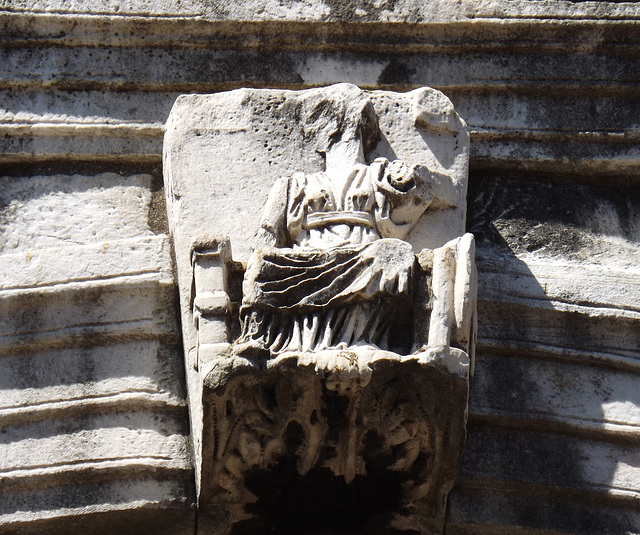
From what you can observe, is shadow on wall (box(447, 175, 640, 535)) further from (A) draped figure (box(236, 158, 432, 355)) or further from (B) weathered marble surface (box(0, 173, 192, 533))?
(B) weathered marble surface (box(0, 173, 192, 533))

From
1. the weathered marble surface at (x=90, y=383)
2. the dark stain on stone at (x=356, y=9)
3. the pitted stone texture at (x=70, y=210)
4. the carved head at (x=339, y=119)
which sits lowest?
the weathered marble surface at (x=90, y=383)

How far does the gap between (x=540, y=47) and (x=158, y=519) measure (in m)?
2.50

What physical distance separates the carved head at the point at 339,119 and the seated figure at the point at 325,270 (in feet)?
0.96

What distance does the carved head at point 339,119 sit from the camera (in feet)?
16.9

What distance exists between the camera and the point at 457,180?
5219 mm

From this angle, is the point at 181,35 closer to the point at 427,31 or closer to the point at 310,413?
the point at 427,31

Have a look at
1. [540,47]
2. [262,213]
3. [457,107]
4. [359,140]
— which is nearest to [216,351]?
[262,213]

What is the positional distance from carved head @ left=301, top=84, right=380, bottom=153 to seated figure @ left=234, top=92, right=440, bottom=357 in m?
0.29

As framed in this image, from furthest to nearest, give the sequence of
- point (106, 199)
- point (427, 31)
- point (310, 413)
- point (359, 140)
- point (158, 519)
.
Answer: point (427, 31) → point (106, 199) → point (359, 140) → point (158, 519) → point (310, 413)

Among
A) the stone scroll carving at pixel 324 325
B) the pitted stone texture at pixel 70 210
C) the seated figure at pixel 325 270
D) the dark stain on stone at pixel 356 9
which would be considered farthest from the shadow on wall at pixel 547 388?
the pitted stone texture at pixel 70 210

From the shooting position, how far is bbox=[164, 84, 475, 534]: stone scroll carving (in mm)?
4402

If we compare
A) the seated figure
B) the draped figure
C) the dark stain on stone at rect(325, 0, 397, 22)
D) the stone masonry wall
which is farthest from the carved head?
the dark stain on stone at rect(325, 0, 397, 22)

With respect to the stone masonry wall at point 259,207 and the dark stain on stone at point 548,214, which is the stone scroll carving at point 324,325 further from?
the dark stain on stone at point 548,214

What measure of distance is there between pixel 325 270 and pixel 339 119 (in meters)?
0.86
